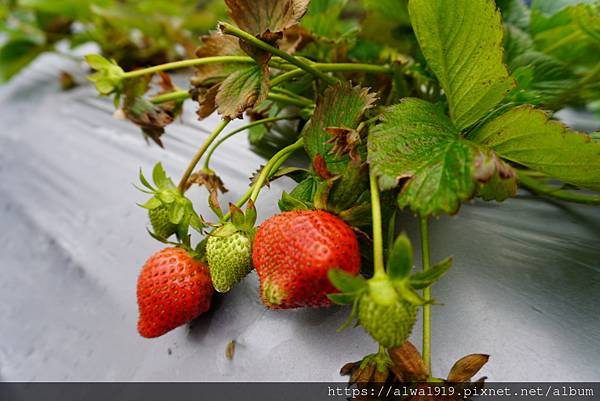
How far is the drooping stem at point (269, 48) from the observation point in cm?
37

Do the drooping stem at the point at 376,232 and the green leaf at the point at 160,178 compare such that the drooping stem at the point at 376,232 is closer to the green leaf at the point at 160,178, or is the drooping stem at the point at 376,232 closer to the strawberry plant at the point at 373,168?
the strawberry plant at the point at 373,168

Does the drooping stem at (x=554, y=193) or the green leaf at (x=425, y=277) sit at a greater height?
the drooping stem at (x=554, y=193)

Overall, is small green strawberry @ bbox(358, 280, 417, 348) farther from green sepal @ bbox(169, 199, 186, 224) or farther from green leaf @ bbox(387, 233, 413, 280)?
green sepal @ bbox(169, 199, 186, 224)

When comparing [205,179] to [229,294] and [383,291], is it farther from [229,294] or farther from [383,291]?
[383,291]

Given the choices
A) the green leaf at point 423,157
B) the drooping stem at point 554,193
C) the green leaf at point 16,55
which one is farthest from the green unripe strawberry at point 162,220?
the green leaf at point 16,55

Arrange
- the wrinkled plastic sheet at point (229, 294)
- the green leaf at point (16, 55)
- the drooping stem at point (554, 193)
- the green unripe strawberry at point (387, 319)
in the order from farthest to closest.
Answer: the green leaf at point (16, 55)
the drooping stem at point (554, 193)
the wrinkled plastic sheet at point (229, 294)
the green unripe strawberry at point (387, 319)

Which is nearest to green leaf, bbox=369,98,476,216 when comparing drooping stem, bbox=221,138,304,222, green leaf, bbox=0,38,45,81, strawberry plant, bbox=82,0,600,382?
strawberry plant, bbox=82,0,600,382

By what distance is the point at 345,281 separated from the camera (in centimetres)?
31

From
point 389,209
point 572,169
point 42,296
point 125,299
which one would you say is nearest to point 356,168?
point 389,209

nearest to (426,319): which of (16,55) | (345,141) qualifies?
(345,141)

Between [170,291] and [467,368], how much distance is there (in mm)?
254

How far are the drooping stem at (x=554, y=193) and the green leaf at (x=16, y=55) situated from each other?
1.15 meters

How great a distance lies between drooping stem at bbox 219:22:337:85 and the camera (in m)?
0.37

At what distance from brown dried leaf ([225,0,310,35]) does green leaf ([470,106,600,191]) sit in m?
0.18
